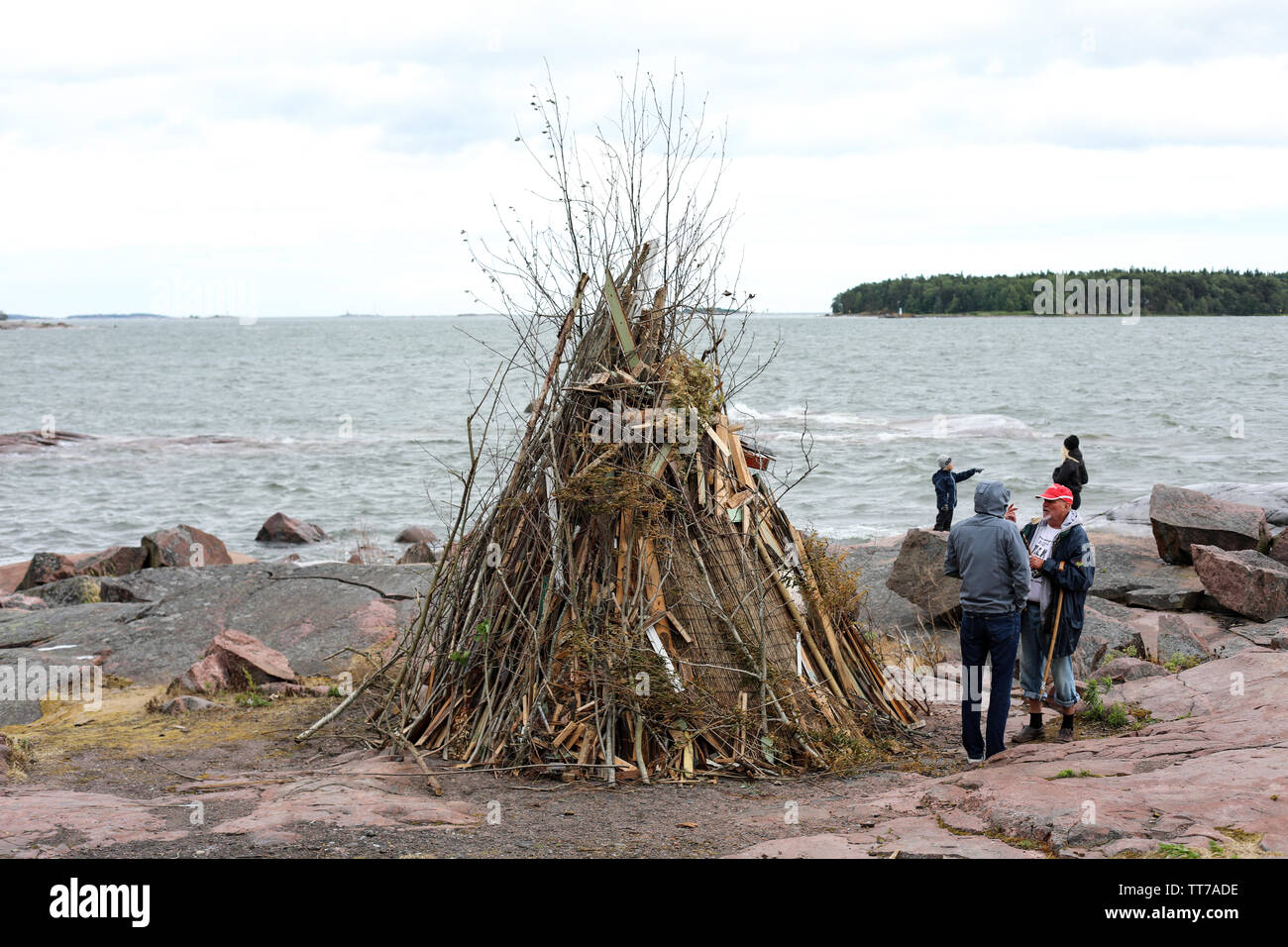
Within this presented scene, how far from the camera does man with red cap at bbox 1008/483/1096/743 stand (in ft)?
21.9

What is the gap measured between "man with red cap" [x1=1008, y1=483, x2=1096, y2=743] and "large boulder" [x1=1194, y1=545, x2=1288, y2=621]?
242 inches

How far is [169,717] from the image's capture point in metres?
8.40

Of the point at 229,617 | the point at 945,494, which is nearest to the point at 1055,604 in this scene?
the point at 229,617

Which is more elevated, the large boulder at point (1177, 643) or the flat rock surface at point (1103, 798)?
the flat rock surface at point (1103, 798)

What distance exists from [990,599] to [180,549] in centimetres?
1333

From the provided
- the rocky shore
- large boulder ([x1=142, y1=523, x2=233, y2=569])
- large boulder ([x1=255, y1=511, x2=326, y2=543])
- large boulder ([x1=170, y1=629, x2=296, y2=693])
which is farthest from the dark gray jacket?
large boulder ([x1=255, y1=511, x2=326, y2=543])

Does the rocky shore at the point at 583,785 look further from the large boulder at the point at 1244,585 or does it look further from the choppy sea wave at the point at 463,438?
the choppy sea wave at the point at 463,438

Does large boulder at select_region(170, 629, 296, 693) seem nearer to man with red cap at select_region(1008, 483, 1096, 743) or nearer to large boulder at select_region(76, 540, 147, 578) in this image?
man with red cap at select_region(1008, 483, 1096, 743)

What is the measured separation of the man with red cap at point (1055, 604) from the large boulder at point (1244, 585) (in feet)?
20.2

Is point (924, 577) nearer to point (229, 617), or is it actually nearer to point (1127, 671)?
point (1127, 671)

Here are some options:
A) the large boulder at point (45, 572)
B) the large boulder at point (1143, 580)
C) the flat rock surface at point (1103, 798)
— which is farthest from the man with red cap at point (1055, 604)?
the large boulder at point (45, 572)

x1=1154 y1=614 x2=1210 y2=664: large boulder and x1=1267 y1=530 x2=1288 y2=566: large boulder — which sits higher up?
x1=1267 y1=530 x2=1288 y2=566: large boulder

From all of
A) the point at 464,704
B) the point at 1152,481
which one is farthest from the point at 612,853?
the point at 1152,481

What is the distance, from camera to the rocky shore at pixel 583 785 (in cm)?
486
